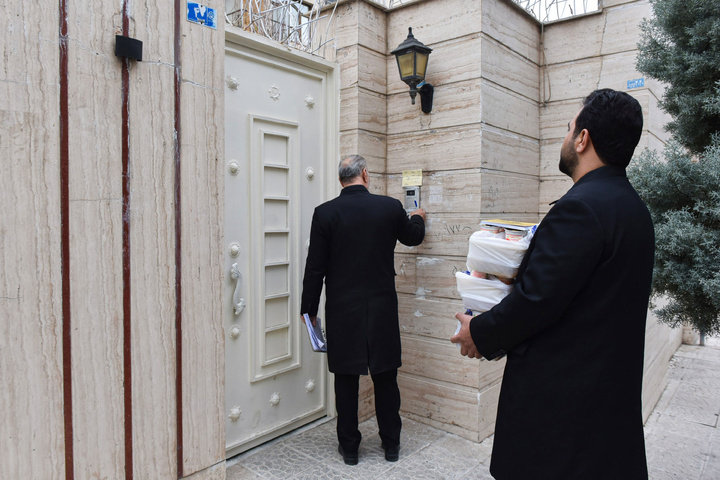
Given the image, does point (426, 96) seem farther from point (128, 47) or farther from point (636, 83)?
point (128, 47)

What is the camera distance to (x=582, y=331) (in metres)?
1.66

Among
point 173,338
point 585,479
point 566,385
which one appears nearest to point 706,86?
point 566,385

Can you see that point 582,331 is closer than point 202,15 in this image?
Yes

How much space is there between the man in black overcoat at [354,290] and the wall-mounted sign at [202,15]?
1086mm

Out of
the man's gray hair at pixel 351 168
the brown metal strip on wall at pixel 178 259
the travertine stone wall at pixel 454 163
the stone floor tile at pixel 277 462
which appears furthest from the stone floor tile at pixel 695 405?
the brown metal strip on wall at pixel 178 259

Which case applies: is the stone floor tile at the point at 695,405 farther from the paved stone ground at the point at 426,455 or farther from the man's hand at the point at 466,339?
the man's hand at the point at 466,339

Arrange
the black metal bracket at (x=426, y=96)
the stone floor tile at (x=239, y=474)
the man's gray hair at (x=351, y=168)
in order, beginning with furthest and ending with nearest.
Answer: the black metal bracket at (x=426, y=96), the man's gray hair at (x=351, y=168), the stone floor tile at (x=239, y=474)

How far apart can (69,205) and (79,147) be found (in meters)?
0.24

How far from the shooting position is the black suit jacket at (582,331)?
1614mm

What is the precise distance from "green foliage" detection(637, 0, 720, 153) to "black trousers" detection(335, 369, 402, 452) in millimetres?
2081

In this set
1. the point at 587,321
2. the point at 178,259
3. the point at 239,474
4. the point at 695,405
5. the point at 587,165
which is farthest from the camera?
the point at 695,405

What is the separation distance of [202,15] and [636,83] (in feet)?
9.47

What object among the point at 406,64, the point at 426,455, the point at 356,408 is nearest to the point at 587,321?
the point at 356,408

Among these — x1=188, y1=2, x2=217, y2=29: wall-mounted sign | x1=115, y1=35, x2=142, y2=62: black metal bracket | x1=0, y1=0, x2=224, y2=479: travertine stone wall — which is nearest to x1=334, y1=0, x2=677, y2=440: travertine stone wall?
x1=188, y1=2, x2=217, y2=29: wall-mounted sign
